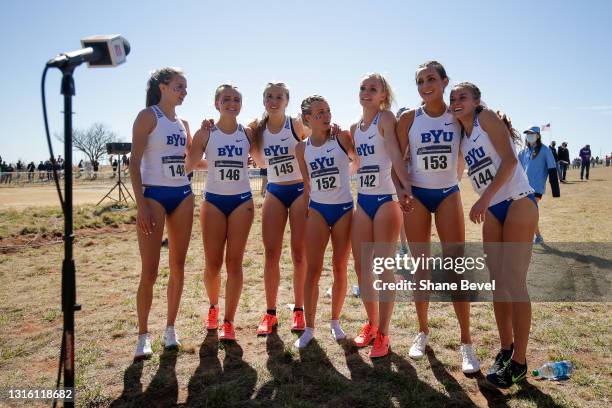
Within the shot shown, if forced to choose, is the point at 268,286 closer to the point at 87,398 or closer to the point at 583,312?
the point at 87,398

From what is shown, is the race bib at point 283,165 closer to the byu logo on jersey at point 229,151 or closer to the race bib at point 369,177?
the byu logo on jersey at point 229,151

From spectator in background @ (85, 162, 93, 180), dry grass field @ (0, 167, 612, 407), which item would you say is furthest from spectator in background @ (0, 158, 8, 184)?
dry grass field @ (0, 167, 612, 407)

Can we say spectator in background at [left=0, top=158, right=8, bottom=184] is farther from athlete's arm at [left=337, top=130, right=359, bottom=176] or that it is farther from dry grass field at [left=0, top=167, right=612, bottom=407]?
athlete's arm at [left=337, top=130, right=359, bottom=176]

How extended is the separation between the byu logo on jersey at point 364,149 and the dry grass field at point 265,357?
1.99 meters

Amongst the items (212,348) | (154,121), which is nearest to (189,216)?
(154,121)

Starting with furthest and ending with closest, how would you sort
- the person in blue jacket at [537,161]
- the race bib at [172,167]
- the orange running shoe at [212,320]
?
the person in blue jacket at [537,161] → the orange running shoe at [212,320] → the race bib at [172,167]

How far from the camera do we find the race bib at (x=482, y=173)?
3.49 m

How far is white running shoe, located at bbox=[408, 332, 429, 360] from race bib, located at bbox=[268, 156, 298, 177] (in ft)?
7.29

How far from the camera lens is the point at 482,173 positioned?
3557 millimetres

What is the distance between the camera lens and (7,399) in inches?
132

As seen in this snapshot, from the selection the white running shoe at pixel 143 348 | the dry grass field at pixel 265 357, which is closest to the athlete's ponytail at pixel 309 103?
the dry grass field at pixel 265 357

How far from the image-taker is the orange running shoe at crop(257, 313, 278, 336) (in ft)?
15.1

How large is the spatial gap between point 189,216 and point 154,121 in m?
1.02

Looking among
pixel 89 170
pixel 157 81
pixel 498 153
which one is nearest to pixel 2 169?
pixel 89 170
